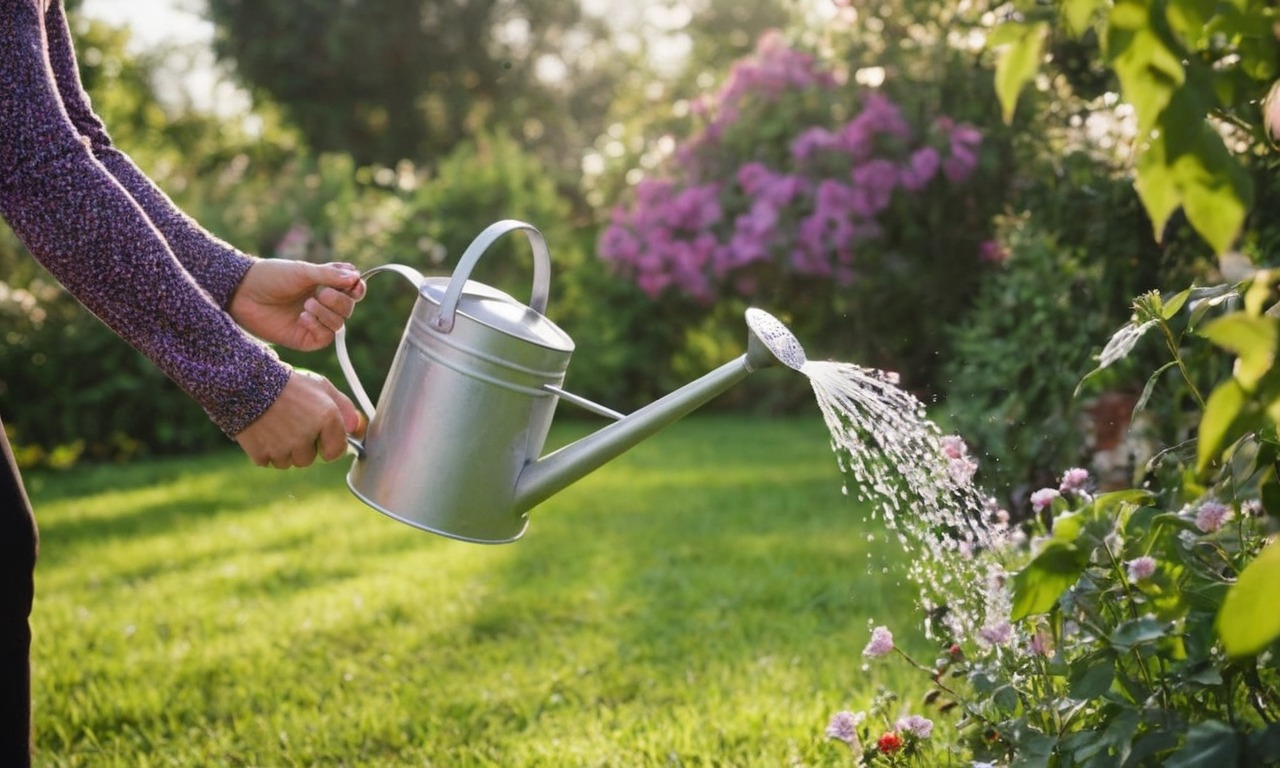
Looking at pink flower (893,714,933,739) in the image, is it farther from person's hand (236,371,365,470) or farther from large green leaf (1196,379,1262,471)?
large green leaf (1196,379,1262,471)

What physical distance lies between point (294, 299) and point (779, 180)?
4.03 metres

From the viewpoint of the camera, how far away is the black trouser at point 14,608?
125 centimetres

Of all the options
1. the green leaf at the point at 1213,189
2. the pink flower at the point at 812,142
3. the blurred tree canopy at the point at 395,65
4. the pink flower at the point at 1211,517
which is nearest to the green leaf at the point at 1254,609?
the green leaf at the point at 1213,189

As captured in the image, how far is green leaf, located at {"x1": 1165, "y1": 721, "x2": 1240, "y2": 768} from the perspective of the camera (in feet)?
3.45

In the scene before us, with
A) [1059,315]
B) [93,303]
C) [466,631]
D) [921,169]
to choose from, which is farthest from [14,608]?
[921,169]

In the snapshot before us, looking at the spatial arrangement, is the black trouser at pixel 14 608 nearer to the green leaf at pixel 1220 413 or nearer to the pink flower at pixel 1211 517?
the green leaf at pixel 1220 413

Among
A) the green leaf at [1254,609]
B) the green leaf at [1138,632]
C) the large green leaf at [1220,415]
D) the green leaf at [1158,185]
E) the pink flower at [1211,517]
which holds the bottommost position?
the green leaf at [1138,632]

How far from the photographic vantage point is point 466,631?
3166mm

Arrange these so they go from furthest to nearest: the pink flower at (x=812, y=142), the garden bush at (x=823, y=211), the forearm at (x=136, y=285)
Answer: the pink flower at (x=812, y=142) < the garden bush at (x=823, y=211) < the forearm at (x=136, y=285)

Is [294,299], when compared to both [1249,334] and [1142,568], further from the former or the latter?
[1249,334]

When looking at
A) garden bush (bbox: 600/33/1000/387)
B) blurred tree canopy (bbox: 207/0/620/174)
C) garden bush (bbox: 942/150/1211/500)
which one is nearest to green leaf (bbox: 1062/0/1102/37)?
garden bush (bbox: 942/150/1211/500)

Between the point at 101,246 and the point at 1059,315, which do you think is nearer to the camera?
the point at 101,246

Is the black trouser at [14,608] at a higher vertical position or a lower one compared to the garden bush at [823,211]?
lower

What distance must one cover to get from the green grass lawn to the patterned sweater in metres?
1.07
